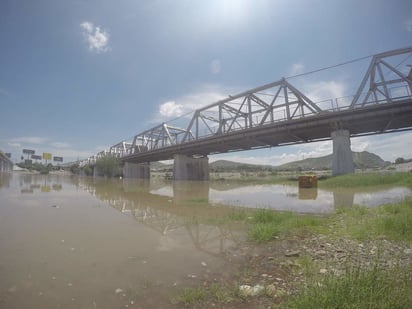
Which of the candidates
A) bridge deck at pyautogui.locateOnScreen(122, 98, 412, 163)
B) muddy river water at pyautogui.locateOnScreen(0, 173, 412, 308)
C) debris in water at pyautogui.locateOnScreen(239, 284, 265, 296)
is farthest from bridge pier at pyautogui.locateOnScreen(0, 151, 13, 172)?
debris in water at pyautogui.locateOnScreen(239, 284, 265, 296)

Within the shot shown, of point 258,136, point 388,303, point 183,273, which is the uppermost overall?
point 258,136

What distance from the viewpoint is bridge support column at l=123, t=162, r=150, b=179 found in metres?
72.4

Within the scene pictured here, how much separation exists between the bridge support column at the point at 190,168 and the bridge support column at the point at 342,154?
29882 mm

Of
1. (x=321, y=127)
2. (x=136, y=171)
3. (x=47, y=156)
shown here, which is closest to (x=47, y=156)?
(x=47, y=156)

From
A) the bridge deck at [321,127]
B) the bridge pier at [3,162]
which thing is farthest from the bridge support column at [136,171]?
the bridge pier at [3,162]

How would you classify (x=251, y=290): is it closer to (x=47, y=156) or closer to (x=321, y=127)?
(x=321, y=127)

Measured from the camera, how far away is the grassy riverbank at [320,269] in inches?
86.4

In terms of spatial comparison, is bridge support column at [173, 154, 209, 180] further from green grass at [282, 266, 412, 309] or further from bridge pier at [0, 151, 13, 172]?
bridge pier at [0, 151, 13, 172]

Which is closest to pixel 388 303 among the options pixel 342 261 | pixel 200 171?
pixel 342 261

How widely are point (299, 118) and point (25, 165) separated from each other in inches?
7107

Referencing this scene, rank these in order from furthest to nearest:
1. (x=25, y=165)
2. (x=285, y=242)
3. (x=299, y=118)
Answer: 1. (x=25, y=165)
2. (x=299, y=118)
3. (x=285, y=242)

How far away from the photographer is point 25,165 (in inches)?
5679

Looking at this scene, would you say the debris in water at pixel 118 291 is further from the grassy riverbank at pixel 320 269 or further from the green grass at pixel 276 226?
the green grass at pixel 276 226

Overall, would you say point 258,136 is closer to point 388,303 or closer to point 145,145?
point 388,303
